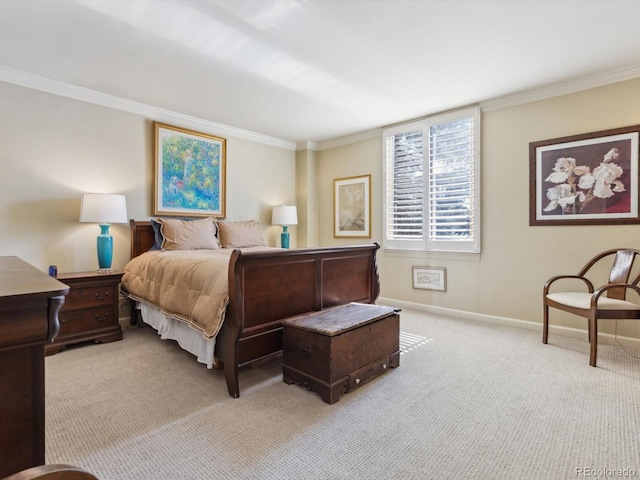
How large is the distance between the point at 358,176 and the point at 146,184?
2886 mm

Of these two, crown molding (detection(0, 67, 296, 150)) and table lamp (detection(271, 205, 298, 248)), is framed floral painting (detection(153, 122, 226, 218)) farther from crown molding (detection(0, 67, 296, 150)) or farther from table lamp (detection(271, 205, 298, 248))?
table lamp (detection(271, 205, 298, 248))

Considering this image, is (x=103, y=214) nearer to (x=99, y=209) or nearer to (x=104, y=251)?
(x=99, y=209)

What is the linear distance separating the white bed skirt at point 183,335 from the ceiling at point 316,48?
7.15ft

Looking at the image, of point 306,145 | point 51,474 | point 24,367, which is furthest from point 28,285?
point 306,145

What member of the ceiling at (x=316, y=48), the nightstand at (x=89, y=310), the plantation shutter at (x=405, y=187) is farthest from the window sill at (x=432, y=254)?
the nightstand at (x=89, y=310)

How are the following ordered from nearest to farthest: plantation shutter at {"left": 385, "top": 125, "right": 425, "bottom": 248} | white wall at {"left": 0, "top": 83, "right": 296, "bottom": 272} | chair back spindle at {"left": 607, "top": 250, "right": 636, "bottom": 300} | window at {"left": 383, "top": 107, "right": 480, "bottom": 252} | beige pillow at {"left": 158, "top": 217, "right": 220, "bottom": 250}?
chair back spindle at {"left": 607, "top": 250, "right": 636, "bottom": 300}, white wall at {"left": 0, "top": 83, "right": 296, "bottom": 272}, beige pillow at {"left": 158, "top": 217, "right": 220, "bottom": 250}, window at {"left": 383, "top": 107, "right": 480, "bottom": 252}, plantation shutter at {"left": 385, "top": 125, "right": 425, "bottom": 248}

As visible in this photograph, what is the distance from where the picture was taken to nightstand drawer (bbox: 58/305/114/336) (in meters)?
2.93

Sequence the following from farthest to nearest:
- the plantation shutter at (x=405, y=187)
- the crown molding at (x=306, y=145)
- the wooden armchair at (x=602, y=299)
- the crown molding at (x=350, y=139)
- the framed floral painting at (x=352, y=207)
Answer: the crown molding at (x=306, y=145), the framed floral painting at (x=352, y=207), the crown molding at (x=350, y=139), the plantation shutter at (x=405, y=187), the wooden armchair at (x=602, y=299)

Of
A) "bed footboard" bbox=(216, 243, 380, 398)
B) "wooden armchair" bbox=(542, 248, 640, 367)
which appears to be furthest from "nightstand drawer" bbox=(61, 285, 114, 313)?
"wooden armchair" bbox=(542, 248, 640, 367)

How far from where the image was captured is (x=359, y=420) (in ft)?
6.05

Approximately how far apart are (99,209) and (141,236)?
2.07ft

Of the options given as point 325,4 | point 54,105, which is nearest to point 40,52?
point 54,105

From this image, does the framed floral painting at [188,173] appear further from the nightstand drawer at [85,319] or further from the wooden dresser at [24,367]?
the wooden dresser at [24,367]

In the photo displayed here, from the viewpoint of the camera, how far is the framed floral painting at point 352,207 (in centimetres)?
493
